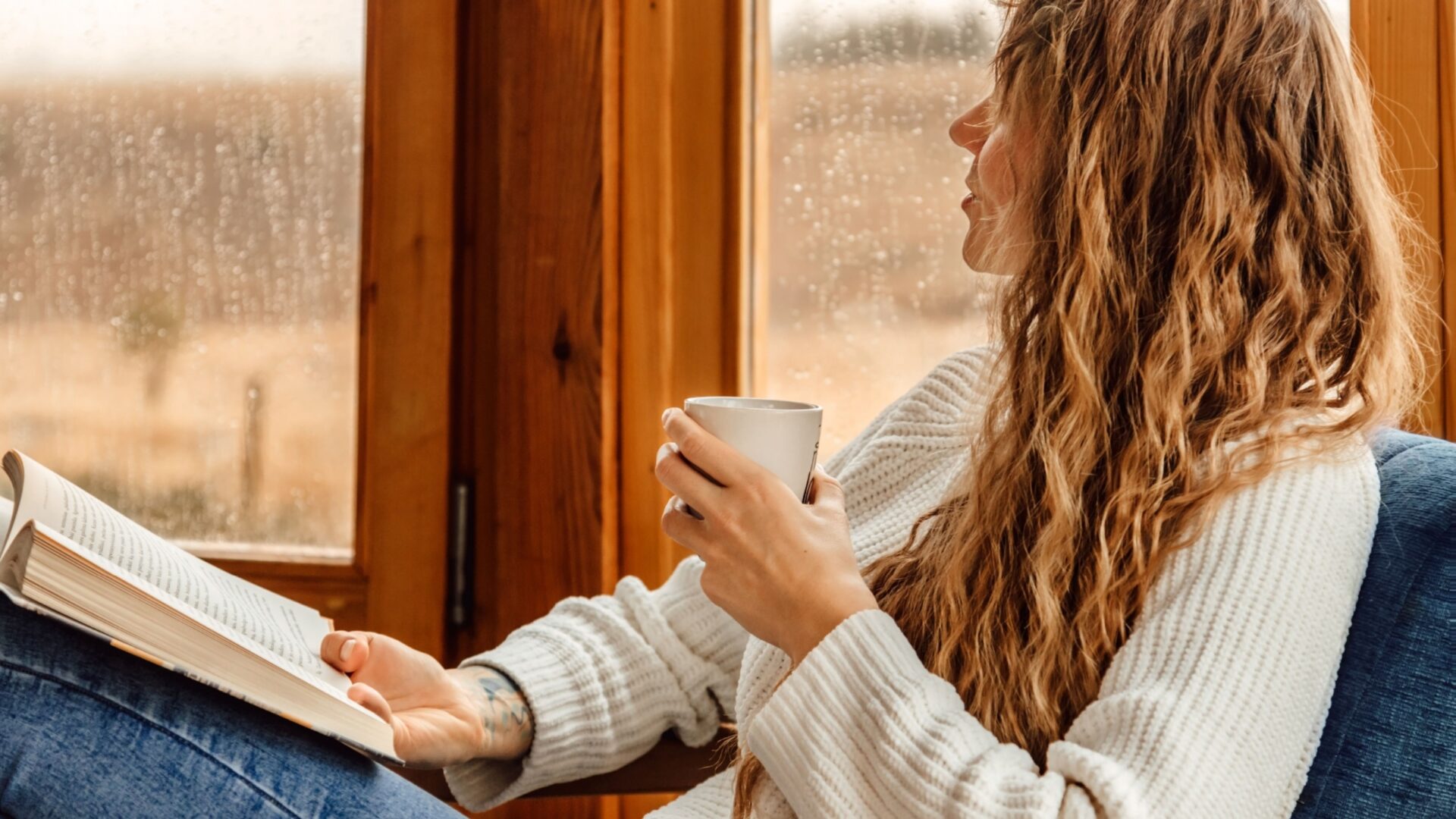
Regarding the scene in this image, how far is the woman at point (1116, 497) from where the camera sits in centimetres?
65

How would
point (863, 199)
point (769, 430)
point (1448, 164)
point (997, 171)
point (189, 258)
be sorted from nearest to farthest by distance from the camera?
1. point (769, 430)
2. point (997, 171)
3. point (1448, 164)
4. point (863, 199)
5. point (189, 258)

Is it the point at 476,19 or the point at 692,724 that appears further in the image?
the point at 476,19

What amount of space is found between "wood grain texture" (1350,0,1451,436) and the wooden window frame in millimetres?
1077

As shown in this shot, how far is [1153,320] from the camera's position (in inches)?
30.3

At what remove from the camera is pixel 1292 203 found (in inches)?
30.1

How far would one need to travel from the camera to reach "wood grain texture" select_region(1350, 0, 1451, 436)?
4.00ft

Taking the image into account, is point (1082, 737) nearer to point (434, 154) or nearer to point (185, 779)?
point (185, 779)

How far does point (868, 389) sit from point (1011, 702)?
2.47 feet

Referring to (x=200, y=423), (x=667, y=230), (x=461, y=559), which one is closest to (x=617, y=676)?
(x=461, y=559)

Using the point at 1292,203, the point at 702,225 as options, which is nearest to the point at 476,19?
the point at 702,225

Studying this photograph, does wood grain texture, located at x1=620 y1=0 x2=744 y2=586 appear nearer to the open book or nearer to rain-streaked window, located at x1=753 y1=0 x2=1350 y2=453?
rain-streaked window, located at x1=753 y1=0 x2=1350 y2=453

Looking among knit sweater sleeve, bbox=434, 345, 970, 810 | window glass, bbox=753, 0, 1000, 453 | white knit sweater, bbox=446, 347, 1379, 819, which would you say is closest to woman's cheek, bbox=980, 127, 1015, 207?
knit sweater sleeve, bbox=434, 345, 970, 810

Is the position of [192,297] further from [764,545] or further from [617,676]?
[764,545]

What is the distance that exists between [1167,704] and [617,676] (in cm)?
56
